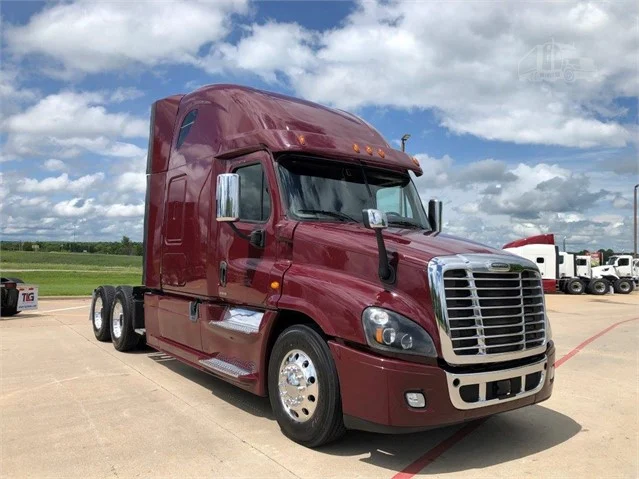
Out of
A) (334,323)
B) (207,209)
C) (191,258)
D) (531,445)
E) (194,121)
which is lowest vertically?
(531,445)

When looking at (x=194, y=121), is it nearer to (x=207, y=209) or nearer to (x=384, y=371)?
(x=207, y=209)

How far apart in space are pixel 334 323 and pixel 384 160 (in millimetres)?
2298

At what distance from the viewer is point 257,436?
15.8ft

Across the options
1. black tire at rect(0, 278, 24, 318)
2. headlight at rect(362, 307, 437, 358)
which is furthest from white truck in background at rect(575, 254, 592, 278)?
headlight at rect(362, 307, 437, 358)

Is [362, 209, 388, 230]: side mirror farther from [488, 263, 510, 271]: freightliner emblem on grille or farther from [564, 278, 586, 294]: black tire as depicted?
[564, 278, 586, 294]: black tire

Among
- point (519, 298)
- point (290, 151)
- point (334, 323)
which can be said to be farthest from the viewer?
point (290, 151)

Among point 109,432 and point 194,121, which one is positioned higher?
point 194,121

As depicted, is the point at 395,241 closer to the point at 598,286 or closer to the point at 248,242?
the point at 248,242

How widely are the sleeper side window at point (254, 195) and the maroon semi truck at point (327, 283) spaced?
18mm

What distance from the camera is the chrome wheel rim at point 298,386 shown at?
4.50 m

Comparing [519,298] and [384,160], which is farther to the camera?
[384,160]

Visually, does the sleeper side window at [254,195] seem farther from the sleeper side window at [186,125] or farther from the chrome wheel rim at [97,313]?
the chrome wheel rim at [97,313]

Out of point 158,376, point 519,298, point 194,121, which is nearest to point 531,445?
point 519,298

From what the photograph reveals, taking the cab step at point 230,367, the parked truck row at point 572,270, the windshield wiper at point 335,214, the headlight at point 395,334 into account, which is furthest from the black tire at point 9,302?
the parked truck row at point 572,270
